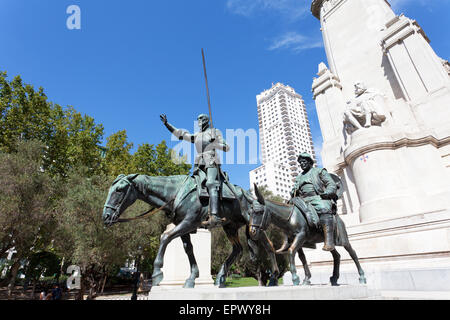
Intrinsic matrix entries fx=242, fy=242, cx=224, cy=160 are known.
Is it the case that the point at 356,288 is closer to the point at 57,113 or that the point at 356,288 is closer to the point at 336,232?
the point at 336,232

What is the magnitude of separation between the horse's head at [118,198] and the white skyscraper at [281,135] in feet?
347

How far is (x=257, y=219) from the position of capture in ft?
15.7

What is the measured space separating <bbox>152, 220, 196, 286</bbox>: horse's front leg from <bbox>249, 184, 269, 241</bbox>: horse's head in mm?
1336

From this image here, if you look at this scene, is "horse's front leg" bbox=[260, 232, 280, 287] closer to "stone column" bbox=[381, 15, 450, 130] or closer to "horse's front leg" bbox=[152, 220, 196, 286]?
"horse's front leg" bbox=[152, 220, 196, 286]

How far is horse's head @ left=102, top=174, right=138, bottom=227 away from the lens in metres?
4.93

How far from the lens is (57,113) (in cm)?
2488

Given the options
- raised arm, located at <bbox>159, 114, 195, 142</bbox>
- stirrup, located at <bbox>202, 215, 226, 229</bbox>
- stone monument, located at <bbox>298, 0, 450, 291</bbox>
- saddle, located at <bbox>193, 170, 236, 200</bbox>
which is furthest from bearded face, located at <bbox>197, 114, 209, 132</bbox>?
stone monument, located at <bbox>298, 0, 450, 291</bbox>

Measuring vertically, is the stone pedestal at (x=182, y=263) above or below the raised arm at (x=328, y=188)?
below

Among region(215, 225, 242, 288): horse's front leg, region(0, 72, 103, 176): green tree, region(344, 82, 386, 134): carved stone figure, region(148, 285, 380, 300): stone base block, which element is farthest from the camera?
region(0, 72, 103, 176): green tree

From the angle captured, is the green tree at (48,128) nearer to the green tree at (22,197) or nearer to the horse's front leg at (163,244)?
the green tree at (22,197)

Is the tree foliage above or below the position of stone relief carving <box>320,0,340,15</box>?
below

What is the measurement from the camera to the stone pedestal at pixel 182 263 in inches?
380

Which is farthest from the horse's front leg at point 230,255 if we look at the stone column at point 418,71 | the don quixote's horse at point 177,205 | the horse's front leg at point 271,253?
the stone column at point 418,71

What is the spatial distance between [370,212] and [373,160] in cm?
269
